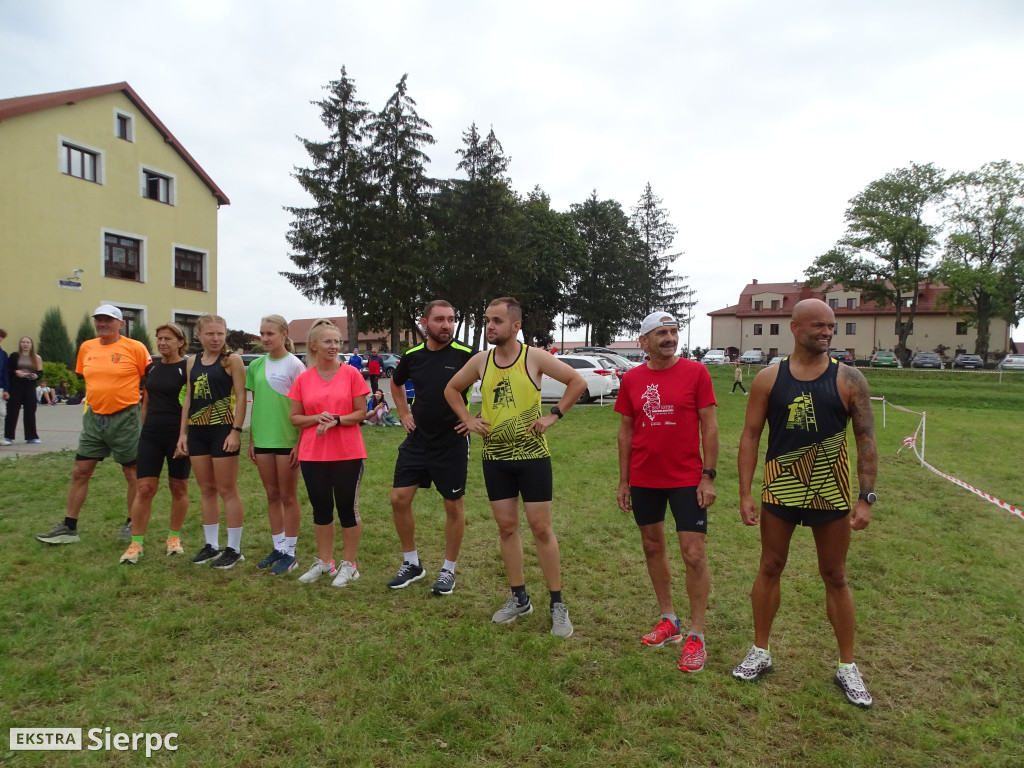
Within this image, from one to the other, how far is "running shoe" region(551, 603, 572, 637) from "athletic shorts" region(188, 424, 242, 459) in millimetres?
2707

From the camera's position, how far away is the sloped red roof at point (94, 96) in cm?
2272

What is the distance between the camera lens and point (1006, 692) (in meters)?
3.36

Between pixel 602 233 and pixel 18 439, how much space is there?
50255 mm

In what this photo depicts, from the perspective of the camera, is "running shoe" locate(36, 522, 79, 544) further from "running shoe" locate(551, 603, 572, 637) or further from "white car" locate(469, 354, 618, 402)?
"white car" locate(469, 354, 618, 402)

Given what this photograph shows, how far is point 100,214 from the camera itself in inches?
1005

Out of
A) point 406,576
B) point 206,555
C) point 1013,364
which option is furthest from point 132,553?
point 1013,364

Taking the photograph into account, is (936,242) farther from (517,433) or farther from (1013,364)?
(517,433)

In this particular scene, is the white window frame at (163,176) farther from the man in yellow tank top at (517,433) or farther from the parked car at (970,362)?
the parked car at (970,362)

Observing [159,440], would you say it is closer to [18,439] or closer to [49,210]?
[18,439]

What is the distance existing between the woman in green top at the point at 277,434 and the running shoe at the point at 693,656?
116 inches

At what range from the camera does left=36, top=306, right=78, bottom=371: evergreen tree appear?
22.4 meters

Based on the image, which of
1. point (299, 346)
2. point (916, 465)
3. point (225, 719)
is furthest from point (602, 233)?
point (225, 719)

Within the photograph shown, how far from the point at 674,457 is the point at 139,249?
96.2 ft

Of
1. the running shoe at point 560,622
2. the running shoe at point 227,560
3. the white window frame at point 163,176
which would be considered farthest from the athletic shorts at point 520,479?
the white window frame at point 163,176
